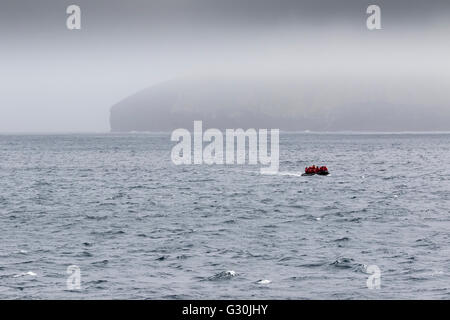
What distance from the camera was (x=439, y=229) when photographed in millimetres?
40594

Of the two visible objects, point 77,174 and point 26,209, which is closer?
point 26,209

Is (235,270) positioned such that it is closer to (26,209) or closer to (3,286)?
(3,286)

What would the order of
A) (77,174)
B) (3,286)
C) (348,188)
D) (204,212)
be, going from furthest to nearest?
(77,174) < (348,188) < (204,212) < (3,286)

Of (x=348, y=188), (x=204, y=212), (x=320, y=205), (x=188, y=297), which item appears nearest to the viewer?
(x=188, y=297)

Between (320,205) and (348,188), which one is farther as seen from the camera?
(348,188)

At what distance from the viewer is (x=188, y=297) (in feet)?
81.0

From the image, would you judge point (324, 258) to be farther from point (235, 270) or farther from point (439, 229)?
point (439, 229)

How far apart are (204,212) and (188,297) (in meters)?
26.4

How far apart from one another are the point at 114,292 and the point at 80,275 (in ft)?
10.3

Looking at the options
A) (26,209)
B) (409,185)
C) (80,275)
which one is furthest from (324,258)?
(409,185)
